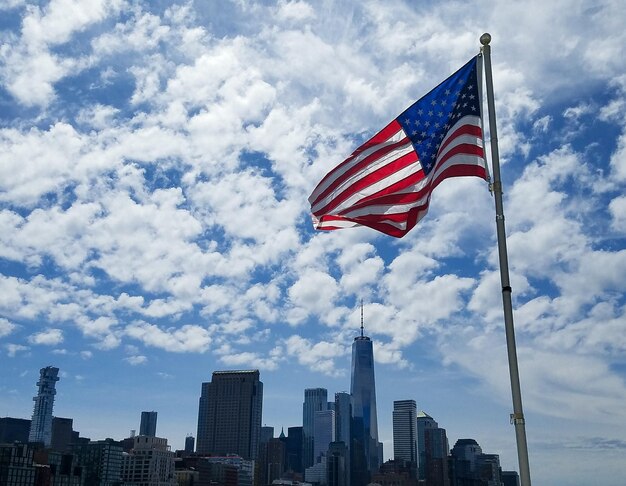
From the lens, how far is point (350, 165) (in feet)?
69.1

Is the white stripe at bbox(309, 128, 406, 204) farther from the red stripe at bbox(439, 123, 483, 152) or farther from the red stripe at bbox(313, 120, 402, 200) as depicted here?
the red stripe at bbox(439, 123, 483, 152)

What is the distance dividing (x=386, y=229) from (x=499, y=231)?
3851 millimetres

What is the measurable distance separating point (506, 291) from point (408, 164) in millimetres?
4920

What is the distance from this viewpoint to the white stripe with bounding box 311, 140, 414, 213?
2038 cm

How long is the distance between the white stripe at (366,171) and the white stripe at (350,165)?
0.21 m

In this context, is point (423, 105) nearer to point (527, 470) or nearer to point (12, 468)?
point (527, 470)

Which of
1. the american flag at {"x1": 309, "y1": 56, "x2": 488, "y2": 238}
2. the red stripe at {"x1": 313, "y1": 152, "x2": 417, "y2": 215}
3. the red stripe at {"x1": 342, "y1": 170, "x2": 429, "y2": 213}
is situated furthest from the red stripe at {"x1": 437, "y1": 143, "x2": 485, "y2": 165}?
the red stripe at {"x1": 313, "y1": 152, "x2": 417, "y2": 215}

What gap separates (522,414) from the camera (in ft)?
53.2

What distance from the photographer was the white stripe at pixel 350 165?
20.5m

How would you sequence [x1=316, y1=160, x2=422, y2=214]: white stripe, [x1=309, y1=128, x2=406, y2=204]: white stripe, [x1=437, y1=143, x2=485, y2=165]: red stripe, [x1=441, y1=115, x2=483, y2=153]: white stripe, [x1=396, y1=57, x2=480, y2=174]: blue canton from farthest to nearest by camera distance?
[x1=309, y1=128, x2=406, y2=204]: white stripe
[x1=316, y1=160, x2=422, y2=214]: white stripe
[x1=396, y1=57, x2=480, y2=174]: blue canton
[x1=441, y1=115, x2=483, y2=153]: white stripe
[x1=437, y1=143, x2=485, y2=165]: red stripe

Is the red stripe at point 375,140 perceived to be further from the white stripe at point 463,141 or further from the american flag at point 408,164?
the white stripe at point 463,141

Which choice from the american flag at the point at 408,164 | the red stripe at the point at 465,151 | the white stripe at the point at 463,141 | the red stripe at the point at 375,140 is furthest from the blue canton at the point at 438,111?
the red stripe at the point at 465,151

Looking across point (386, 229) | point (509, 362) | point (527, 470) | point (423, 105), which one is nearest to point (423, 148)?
point (423, 105)

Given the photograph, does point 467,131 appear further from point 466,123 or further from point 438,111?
point 438,111
